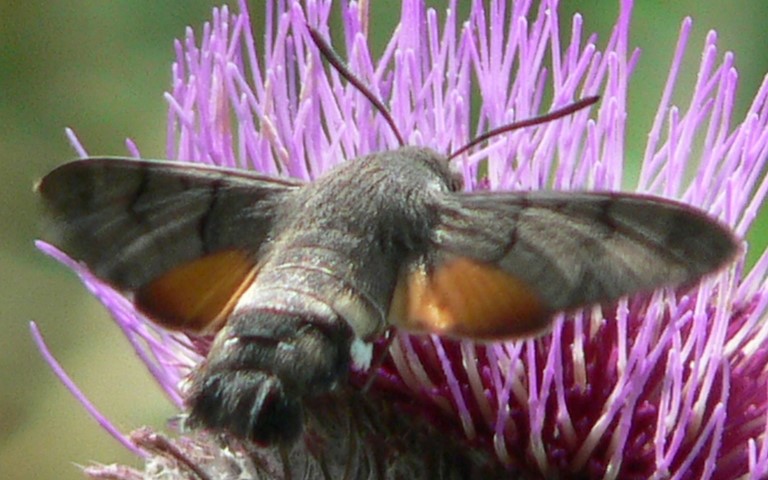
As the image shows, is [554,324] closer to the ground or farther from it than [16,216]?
farther from it

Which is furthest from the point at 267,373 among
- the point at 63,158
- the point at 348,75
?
the point at 63,158

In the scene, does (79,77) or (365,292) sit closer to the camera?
(365,292)

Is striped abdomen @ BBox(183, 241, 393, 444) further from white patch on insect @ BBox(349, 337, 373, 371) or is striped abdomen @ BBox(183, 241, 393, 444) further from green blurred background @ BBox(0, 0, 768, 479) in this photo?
green blurred background @ BBox(0, 0, 768, 479)

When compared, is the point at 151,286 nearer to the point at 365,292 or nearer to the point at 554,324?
the point at 365,292

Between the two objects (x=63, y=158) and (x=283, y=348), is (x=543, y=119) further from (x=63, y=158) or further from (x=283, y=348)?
(x=63, y=158)

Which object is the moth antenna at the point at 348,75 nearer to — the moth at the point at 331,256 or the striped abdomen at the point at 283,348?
the moth at the point at 331,256

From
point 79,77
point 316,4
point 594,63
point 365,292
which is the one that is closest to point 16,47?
point 79,77

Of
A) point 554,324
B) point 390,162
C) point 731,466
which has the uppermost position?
point 390,162
